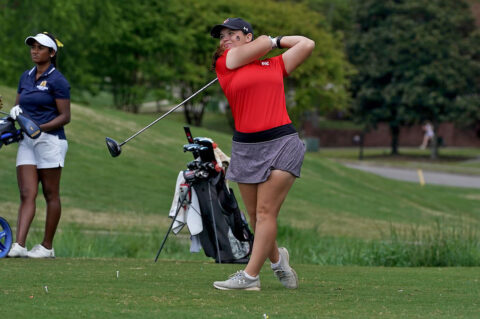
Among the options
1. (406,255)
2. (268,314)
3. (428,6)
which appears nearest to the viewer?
(268,314)

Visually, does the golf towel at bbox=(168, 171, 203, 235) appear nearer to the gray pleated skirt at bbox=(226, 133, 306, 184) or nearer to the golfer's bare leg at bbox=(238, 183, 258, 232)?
the golfer's bare leg at bbox=(238, 183, 258, 232)

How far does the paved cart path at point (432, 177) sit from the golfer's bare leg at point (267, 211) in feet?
99.9

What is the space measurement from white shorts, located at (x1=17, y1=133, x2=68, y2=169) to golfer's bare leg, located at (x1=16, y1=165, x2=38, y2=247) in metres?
0.06

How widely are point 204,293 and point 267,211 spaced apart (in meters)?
0.69

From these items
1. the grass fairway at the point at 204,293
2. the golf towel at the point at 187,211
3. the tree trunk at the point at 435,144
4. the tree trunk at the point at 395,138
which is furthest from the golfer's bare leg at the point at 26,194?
the tree trunk at the point at 395,138

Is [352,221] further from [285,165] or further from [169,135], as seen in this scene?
[285,165]

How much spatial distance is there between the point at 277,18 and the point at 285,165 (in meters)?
50.7

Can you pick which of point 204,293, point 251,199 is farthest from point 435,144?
point 204,293

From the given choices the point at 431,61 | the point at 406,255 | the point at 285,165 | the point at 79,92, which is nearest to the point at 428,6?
the point at 431,61

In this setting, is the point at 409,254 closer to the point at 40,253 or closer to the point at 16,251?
the point at 40,253

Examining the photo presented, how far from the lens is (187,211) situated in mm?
9641

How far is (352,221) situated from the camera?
19.9 metres

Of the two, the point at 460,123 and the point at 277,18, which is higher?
the point at 277,18

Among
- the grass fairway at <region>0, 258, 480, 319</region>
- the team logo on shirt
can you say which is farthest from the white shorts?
the grass fairway at <region>0, 258, 480, 319</region>
